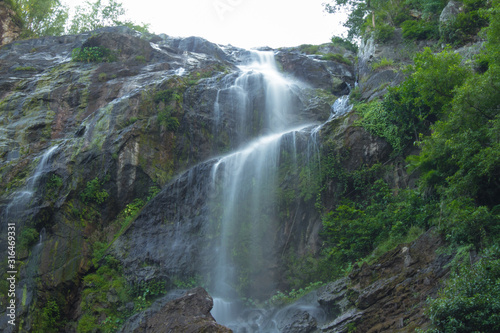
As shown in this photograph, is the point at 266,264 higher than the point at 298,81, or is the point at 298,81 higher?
the point at 298,81

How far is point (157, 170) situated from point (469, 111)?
510 inches

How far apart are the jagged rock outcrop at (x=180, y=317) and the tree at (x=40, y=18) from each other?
30021 millimetres

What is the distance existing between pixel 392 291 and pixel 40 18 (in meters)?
36.8

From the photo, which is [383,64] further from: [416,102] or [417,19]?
[416,102]

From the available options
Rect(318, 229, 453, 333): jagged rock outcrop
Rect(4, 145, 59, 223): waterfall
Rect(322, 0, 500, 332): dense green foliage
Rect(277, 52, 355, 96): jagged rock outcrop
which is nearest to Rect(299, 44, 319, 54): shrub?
Rect(277, 52, 355, 96): jagged rock outcrop

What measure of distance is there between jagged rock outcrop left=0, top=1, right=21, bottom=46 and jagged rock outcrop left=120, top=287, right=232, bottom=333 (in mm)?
28194

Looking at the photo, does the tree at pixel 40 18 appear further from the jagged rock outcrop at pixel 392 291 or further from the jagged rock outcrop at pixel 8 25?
the jagged rock outcrop at pixel 392 291

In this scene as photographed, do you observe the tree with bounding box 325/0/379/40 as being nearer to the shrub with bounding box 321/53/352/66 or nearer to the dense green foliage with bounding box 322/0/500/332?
the shrub with bounding box 321/53/352/66

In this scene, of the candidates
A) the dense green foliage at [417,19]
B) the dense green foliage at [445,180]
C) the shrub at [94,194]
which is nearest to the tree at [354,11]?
the dense green foliage at [417,19]

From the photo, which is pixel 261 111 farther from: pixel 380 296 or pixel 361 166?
pixel 380 296

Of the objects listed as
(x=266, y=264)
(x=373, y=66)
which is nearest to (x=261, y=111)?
(x=373, y=66)

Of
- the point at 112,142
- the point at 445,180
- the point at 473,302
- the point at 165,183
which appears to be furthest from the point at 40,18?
the point at 473,302

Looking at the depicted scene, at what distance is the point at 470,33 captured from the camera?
55.9 feet

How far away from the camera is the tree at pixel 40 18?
33125 mm
